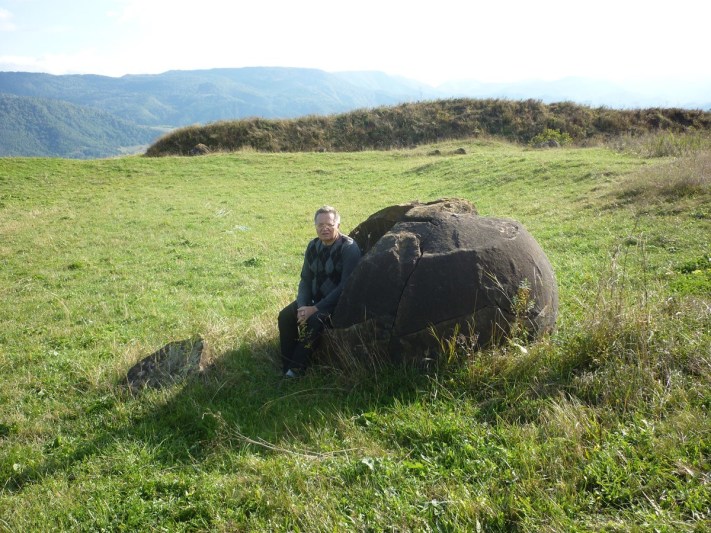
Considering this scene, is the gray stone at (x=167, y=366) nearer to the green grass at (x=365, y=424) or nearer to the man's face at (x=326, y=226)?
the green grass at (x=365, y=424)

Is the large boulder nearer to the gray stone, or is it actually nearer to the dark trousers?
the dark trousers

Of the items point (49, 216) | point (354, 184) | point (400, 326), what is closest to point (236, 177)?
point (354, 184)

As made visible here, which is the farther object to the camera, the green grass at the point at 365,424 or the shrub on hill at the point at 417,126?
the shrub on hill at the point at 417,126

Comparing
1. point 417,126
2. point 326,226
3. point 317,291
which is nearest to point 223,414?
point 317,291

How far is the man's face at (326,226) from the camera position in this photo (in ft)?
20.0

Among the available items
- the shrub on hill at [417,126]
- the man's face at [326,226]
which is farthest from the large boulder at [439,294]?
the shrub on hill at [417,126]

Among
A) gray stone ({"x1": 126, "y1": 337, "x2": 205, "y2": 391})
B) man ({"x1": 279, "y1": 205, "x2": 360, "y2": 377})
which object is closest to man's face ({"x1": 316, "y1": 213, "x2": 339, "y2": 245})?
man ({"x1": 279, "y1": 205, "x2": 360, "y2": 377})

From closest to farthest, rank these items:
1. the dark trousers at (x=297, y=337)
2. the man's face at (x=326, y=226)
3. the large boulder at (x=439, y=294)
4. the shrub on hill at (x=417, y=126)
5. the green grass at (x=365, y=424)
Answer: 1. the green grass at (x=365, y=424)
2. the large boulder at (x=439, y=294)
3. the dark trousers at (x=297, y=337)
4. the man's face at (x=326, y=226)
5. the shrub on hill at (x=417, y=126)

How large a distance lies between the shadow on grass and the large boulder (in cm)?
40

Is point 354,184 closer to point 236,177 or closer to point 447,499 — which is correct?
point 236,177

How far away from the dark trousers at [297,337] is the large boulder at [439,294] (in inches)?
7.7

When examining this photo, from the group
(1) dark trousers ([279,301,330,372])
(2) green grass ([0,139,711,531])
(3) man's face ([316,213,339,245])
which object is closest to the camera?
(2) green grass ([0,139,711,531])

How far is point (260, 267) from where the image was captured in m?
12.6

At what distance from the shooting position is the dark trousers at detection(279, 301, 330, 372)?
5805mm
